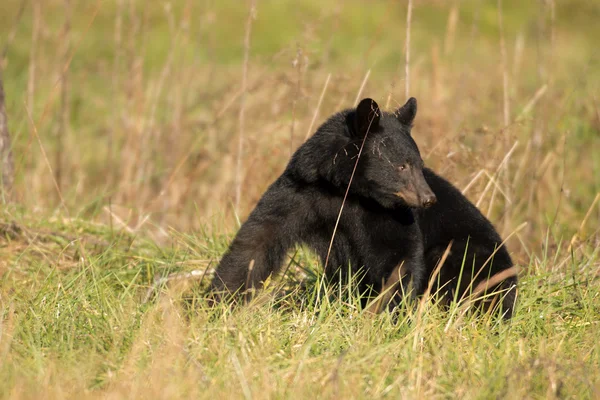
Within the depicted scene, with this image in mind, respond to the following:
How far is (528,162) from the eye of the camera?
6.53 metres

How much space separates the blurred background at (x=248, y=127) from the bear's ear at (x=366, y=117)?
0.55m

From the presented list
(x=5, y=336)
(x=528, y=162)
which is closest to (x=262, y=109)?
(x=528, y=162)

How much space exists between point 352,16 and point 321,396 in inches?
542

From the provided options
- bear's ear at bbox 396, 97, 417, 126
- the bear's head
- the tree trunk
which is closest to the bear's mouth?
the bear's head

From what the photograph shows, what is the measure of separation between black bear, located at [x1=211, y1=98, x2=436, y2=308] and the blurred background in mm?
607

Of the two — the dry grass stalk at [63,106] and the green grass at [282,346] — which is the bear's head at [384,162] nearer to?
the green grass at [282,346]

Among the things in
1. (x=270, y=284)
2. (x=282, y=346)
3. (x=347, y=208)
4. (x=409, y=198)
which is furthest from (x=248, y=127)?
(x=282, y=346)

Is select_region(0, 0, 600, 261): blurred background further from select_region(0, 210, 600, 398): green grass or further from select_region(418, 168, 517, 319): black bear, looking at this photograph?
select_region(0, 210, 600, 398): green grass

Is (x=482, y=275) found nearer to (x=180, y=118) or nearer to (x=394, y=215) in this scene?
(x=394, y=215)

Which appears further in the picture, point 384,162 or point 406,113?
point 406,113

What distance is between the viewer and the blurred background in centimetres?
553

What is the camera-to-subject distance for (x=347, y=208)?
4184 millimetres

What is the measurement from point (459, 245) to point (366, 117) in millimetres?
911

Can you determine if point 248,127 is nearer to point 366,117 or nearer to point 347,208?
point 347,208
